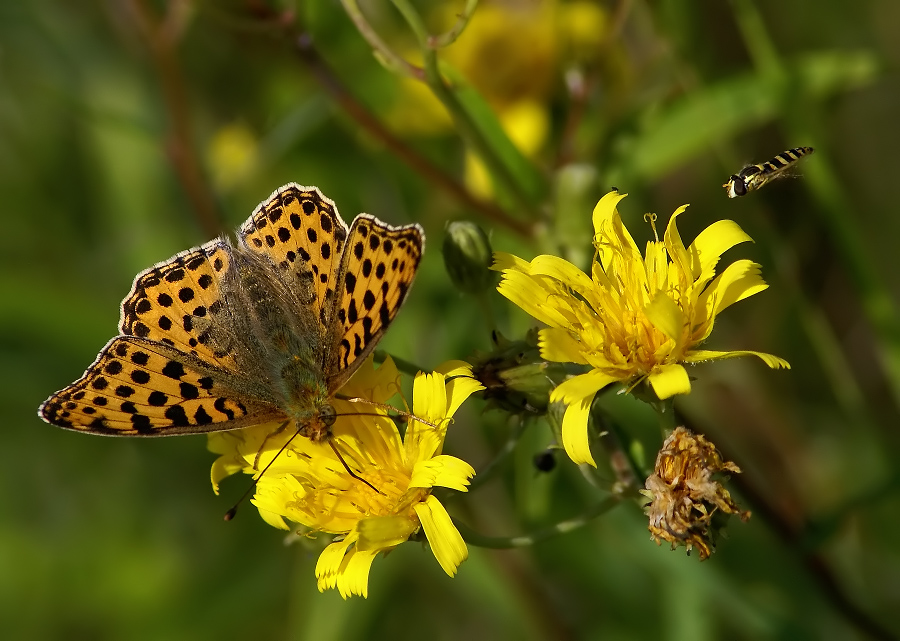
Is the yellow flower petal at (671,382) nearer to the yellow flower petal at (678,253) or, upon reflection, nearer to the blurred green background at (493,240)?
the yellow flower petal at (678,253)

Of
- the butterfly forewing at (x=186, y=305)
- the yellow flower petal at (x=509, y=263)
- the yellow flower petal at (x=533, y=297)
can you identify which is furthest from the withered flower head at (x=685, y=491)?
the butterfly forewing at (x=186, y=305)

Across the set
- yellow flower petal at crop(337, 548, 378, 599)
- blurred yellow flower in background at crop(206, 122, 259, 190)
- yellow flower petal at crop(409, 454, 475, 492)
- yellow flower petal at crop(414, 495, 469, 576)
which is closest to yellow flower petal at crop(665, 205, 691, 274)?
yellow flower petal at crop(409, 454, 475, 492)

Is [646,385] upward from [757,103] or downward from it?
downward

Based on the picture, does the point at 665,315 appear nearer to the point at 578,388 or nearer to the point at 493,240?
the point at 578,388

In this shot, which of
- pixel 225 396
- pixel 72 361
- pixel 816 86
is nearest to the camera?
pixel 225 396

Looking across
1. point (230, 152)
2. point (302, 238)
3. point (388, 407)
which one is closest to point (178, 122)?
point (230, 152)

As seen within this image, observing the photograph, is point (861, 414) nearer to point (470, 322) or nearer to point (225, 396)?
point (470, 322)

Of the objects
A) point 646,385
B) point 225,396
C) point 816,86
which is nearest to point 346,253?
point 225,396
